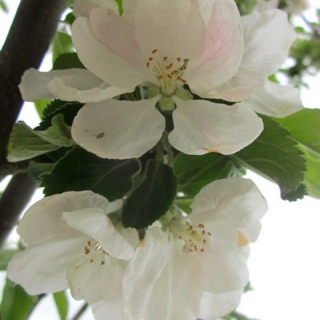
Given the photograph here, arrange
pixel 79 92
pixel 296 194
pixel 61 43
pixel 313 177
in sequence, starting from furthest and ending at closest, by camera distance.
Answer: pixel 61 43 < pixel 313 177 < pixel 296 194 < pixel 79 92

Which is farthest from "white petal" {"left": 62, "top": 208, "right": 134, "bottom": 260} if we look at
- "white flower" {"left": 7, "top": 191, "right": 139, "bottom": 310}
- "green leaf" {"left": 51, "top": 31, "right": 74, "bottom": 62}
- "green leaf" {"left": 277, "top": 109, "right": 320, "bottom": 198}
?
"green leaf" {"left": 51, "top": 31, "right": 74, "bottom": 62}

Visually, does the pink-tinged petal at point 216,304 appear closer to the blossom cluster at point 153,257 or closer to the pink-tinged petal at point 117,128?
the blossom cluster at point 153,257

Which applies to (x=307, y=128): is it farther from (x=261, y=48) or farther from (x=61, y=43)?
(x=61, y=43)

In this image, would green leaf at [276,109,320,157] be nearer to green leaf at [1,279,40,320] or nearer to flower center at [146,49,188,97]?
flower center at [146,49,188,97]

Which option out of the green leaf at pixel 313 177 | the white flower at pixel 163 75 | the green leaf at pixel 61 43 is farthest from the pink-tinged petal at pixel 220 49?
the green leaf at pixel 61 43

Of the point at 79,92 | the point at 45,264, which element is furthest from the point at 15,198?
the point at 79,92

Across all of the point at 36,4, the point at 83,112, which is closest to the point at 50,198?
the point at 83,112
